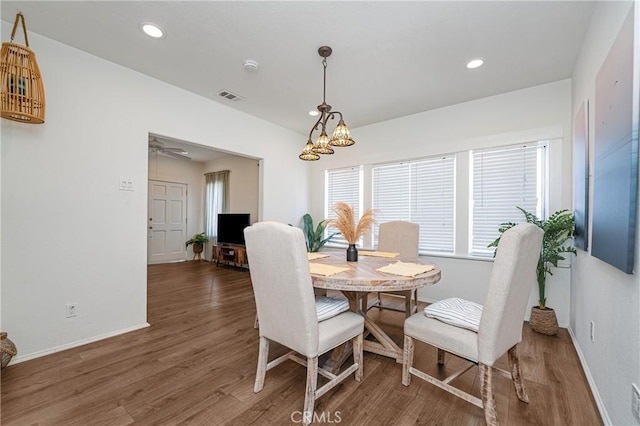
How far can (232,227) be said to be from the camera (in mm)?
6082

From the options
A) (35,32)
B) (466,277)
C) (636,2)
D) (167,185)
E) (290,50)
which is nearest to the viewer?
(636,2)

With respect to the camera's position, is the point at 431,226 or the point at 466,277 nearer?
the point at 466,277

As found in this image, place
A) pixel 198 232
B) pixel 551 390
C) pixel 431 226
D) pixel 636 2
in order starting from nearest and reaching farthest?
pixel 636 2
pixel 551 390
pixel 431 226
pixel 198 232

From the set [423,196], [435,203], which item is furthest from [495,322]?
[423,196]

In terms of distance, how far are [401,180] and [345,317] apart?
2709mm

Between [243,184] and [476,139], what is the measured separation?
4.83 metres

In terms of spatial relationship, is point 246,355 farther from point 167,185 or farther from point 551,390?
point 167,185

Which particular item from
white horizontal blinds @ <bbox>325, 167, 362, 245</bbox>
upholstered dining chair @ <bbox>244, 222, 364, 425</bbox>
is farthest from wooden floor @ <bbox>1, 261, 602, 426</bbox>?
white horizontal blinds @ <bbox>325, 167, 362, 245</bbox>

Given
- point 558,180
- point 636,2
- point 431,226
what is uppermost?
point 636,2

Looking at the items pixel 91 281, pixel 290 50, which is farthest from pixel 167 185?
pixel 290 50

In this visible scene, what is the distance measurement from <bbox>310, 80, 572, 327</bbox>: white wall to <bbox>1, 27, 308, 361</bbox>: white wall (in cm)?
292

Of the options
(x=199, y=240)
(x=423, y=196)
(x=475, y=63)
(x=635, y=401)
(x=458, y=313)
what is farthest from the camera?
(x=199, y=240)

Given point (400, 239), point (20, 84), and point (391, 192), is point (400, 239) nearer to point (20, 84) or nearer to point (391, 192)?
point (391, 192)

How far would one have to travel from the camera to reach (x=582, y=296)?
7.23 feet
